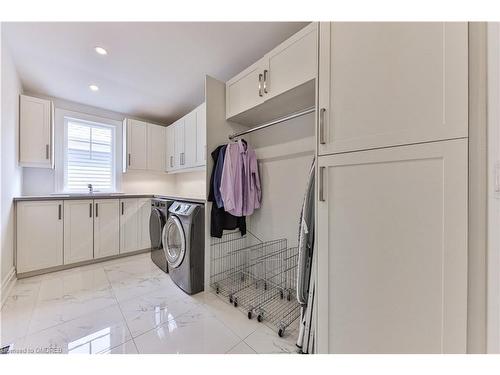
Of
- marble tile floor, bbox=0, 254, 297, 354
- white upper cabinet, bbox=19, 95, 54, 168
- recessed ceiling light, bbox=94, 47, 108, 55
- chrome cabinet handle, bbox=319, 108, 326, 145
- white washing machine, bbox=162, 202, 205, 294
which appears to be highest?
recessed ceiling light, bbox=94, 47, 108, 55

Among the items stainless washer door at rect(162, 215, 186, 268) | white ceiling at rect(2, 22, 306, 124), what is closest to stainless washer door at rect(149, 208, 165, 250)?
stainless washer door at rect(162, 215, 186, 268)

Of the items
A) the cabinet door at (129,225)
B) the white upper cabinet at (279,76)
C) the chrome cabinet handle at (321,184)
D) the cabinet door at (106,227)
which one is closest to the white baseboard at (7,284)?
the cabinet door at (106,227)

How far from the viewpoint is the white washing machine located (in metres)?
1.97

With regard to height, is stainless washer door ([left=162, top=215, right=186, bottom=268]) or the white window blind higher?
the white window blind

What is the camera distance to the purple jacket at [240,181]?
1962 millimetres

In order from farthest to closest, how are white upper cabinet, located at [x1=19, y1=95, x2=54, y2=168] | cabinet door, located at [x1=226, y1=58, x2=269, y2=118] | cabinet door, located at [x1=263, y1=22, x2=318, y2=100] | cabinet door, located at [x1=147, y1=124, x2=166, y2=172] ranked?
cabinet door, located at [x1=147, y1=124, x2=166, y2=172] < white upper cabinet, located at [x1=19, y1=95, x2=54, y2=168] < cabinet door, located at [x1=226, y1=58, x2=269, y2=118] < cabinet door, located at [x1=263, y1=22, x2=318, y2=100]

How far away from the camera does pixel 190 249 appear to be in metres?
1.97

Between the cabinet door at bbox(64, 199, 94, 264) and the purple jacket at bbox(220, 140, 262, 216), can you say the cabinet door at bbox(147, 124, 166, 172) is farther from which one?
the purple jacket at bbox(220, 140, 262, 216)

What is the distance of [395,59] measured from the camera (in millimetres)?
797

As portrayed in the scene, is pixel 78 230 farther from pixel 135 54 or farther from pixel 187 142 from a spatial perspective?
pixel 135 54

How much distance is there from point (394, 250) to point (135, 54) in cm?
260

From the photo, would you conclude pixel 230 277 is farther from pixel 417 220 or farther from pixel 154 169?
pixel 154 169

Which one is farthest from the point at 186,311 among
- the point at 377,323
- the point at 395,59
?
the point at 395,59

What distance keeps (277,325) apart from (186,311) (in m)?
0.77
